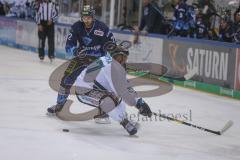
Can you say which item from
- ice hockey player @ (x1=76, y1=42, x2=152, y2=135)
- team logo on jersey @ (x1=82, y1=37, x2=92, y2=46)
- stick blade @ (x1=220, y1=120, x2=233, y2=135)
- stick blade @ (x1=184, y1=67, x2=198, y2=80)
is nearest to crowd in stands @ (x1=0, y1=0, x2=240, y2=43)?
stick blade @ (x1=184, y1=67, x2=198, y2=80)

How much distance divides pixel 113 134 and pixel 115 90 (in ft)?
1.59

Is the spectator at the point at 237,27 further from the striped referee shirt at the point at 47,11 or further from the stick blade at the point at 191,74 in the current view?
the striped referee shirt at the point at 47,11

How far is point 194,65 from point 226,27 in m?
0.94

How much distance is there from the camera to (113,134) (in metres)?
6.64

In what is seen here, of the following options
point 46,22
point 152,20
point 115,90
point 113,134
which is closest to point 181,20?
point 152,20

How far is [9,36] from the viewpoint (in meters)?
18.0

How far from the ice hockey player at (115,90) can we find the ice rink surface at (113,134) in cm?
25

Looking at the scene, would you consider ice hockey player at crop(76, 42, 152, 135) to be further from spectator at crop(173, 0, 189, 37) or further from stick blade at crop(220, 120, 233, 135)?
spectator at crop(173, 0, 189, 37)

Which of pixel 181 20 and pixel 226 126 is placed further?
pixel 181 20

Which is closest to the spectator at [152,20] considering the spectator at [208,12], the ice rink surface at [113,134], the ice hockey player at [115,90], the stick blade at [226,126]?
the spectator at [208,12]

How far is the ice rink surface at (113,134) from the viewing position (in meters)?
5.71

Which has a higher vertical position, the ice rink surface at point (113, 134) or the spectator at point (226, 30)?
the spectator at point (226, 30)

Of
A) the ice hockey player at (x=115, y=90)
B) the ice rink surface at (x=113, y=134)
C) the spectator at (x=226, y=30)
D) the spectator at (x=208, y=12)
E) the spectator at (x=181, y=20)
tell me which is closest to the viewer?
the ice rink surface at (x=113, y=134)

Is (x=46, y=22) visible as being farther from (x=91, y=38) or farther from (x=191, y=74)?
(x=91, y=38)
